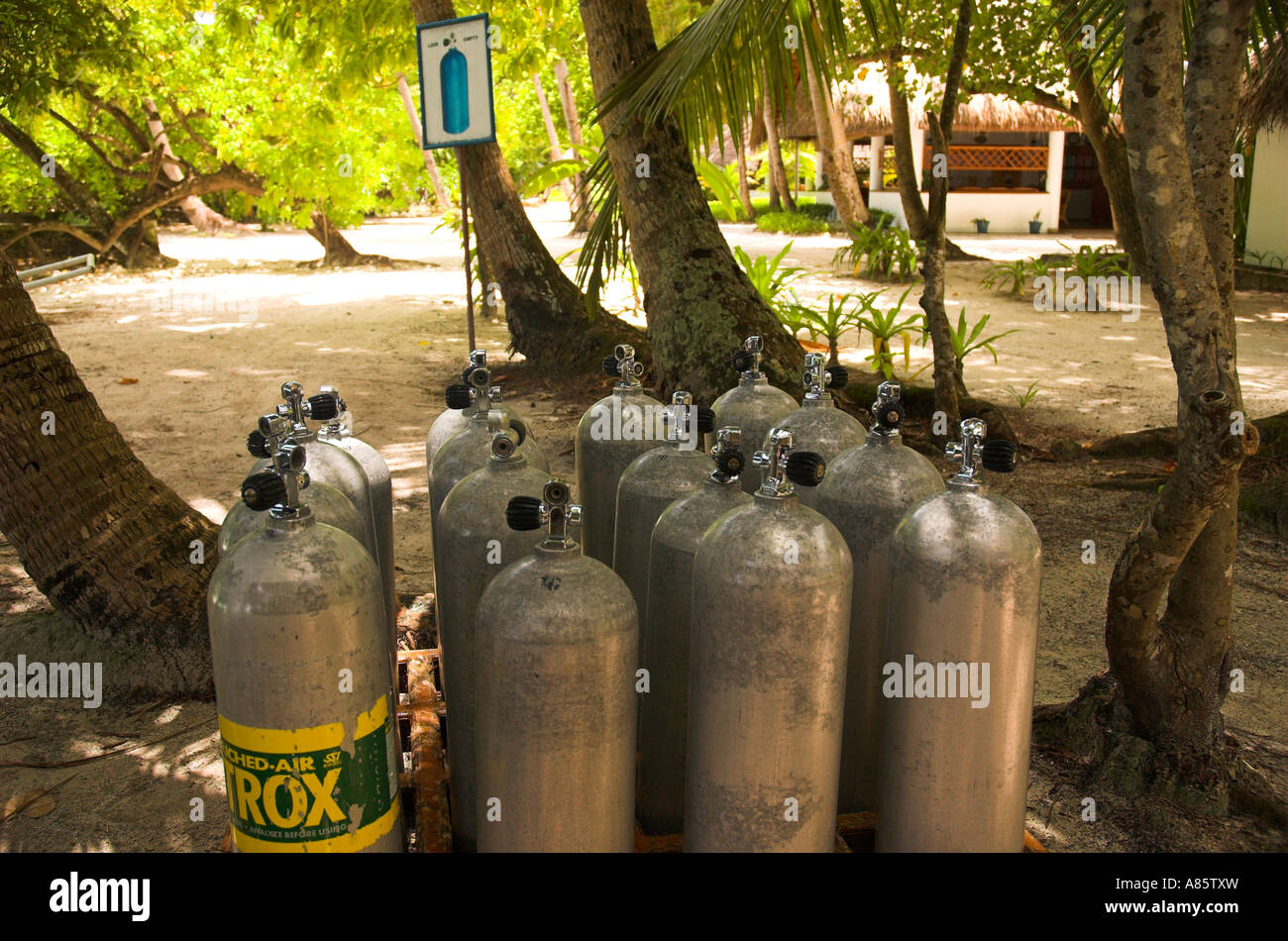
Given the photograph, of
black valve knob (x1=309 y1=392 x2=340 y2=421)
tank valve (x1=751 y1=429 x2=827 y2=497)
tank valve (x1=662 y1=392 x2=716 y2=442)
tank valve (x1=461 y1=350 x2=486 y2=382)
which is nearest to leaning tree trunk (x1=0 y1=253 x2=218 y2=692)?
Result: black valve knob (x1=309 y1=392 x2=340 y2=421)

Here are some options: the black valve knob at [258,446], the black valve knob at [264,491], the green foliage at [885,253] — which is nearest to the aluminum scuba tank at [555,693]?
the black valve knob at [264,491]

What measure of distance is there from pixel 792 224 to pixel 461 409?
1979 cm

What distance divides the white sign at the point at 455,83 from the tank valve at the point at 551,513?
3.83 m

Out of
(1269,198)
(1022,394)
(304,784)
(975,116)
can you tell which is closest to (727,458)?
(304,784)

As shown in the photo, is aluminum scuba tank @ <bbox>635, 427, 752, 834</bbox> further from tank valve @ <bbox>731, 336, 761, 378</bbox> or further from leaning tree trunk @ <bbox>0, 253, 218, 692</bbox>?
leaning tree trunk @ <bbox>0, 253, 218, 692</bbox>

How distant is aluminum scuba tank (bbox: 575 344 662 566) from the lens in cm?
241

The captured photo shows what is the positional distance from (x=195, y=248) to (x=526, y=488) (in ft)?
60.5

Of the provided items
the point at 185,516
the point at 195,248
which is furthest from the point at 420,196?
the point at 185,516

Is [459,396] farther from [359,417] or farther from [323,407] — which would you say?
[359,417]

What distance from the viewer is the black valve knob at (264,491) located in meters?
1.62

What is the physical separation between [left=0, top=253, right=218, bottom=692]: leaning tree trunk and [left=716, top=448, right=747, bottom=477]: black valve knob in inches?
79.2

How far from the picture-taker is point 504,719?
1.67m

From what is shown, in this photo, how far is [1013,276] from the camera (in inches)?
514

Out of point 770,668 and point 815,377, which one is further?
point 815,377
